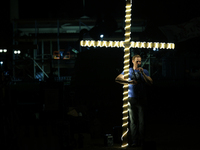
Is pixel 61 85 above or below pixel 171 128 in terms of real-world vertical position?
above

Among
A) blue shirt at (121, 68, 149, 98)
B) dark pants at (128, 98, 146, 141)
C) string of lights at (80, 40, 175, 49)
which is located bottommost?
dark pants at (128, 98, 146, 141)

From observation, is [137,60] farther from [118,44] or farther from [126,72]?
[118,44]

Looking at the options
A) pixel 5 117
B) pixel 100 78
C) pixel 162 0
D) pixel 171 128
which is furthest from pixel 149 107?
pixel 5 117

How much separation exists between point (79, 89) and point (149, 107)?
132 inches

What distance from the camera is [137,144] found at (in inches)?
264

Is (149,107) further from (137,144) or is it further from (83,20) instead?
(83,20)

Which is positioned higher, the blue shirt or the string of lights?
the string of lights

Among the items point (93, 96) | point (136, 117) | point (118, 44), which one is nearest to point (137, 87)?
point (136, 117)

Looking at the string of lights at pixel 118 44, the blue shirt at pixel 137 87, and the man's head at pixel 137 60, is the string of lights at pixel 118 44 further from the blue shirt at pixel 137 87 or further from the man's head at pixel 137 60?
the blue shirt at pixel 137 87

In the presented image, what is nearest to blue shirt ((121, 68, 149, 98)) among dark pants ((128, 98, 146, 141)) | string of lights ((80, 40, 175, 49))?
dark pants ((128, 98, 146, 141))

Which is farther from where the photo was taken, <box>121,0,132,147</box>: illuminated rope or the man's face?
the man's face

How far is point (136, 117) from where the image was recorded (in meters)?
6.85

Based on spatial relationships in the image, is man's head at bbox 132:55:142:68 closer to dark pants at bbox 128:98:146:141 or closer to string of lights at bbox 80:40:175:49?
string of lights at bbox 80:40:175:49

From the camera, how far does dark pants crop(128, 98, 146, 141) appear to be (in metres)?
6.73
